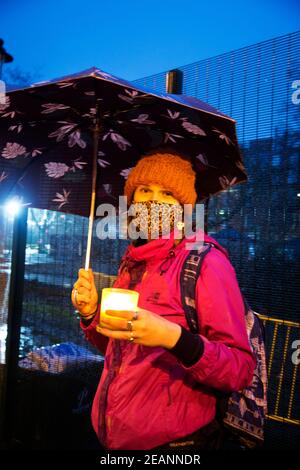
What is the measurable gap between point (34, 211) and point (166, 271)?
11.0ft

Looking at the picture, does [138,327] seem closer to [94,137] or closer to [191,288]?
[191,288]

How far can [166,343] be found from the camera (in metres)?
1.51

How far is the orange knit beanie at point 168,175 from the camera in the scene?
2066 millimetres

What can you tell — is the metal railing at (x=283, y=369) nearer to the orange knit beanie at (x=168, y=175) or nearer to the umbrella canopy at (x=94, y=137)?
the umbrella canopy at (x=94, y=137)

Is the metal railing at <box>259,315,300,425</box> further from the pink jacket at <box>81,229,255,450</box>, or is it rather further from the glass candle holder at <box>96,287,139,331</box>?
the glass candle holder at <box>96,287,139,331</box>

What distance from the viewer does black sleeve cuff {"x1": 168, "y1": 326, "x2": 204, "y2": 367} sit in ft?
5.04

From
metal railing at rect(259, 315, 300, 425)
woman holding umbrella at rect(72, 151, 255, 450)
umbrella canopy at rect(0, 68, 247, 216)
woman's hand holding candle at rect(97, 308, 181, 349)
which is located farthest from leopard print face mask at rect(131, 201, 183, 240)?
metal railing at rect(259, 315, 300, 425)

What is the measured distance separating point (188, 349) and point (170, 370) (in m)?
0.37

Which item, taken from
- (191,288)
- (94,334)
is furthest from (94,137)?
(94,334)

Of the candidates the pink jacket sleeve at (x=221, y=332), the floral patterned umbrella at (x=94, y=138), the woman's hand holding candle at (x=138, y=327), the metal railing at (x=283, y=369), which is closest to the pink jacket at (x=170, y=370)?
the pink jacket sleeve at (x=221, y=332)

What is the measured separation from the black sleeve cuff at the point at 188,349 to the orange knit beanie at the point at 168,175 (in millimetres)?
815
